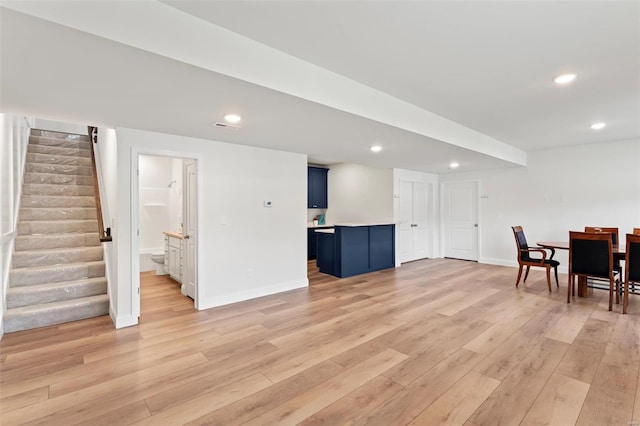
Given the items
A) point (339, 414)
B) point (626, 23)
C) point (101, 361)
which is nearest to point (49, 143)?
point (101, 361)

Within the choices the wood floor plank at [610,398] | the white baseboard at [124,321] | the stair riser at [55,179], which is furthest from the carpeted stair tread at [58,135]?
the wood floor plank at [610,398]

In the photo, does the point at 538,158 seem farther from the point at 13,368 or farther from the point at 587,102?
the point at 13,368

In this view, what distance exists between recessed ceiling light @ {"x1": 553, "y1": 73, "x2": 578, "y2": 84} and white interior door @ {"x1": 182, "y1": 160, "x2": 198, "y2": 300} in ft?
13.3

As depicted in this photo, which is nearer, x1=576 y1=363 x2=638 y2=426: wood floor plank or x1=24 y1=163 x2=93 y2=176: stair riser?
x1=576 y1=363 x2=638 y2=426: wood floor plank

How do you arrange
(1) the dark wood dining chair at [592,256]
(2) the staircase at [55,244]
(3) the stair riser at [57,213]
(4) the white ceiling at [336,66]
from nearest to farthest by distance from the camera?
(4) the white ceiling at [336,66]
(2) the staircase at [55,244]
(1) the dark wood dining chair at [592,256]
(3) the stair riser at [57,213]

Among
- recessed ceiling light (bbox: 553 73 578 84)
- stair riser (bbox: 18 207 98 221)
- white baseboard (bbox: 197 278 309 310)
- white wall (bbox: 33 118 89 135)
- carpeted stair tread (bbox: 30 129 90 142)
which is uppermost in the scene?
white wall (bbox: 33 118 89 135)

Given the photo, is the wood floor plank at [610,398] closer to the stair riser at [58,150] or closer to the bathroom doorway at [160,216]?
the bathroom doorway at [160,216]

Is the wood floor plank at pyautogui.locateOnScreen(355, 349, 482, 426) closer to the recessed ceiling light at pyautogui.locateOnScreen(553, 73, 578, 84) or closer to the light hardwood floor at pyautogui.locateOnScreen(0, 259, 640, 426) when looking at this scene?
the light hardwood floor at pyautogui.locateOnScreen(0, 259, 640, 426)

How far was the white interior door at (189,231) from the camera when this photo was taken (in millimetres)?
4066

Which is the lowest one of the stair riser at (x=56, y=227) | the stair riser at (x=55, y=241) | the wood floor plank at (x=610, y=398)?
the wood floor plank at (x=610, y=398)

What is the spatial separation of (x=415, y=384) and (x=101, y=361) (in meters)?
2.58

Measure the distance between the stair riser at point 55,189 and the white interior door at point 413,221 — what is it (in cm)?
601

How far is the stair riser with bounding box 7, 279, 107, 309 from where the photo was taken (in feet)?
11.1

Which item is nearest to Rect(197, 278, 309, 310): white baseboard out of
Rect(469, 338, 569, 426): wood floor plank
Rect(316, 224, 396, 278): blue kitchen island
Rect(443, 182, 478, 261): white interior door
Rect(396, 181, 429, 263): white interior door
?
Rect(316, 224, 396, 278): blue kitchen island
